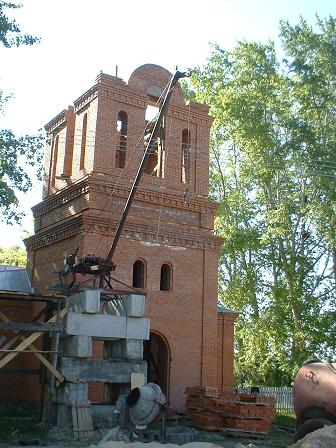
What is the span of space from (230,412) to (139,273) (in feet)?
15.6

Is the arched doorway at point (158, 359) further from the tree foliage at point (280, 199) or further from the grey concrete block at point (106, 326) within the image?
the tree foliage at point (280, 199)

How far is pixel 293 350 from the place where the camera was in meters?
26.7

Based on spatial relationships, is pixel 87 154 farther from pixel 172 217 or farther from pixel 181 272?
pixel 181 272

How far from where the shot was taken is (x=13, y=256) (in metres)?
48.0

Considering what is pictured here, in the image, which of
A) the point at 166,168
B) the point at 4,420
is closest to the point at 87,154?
the point at 166,168

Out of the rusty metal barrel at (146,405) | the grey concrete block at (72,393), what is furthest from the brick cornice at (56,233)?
the rusty metal barrel at (146,405)

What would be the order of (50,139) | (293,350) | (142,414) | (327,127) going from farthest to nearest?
(327,127) → (293,350) → (50,139) → (142,414)

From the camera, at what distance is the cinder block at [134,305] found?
1460 centimetres

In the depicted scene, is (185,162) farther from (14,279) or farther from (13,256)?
(13,256)

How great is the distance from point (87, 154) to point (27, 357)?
6.27 m

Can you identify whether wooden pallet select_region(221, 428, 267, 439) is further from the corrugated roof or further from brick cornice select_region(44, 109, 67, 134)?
brick cornice select_region(44, 109, 67, 134)

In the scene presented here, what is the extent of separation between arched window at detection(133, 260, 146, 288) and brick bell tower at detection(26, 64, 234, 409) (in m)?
0.03

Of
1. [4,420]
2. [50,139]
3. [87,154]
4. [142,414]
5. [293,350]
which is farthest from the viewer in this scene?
[293,350]

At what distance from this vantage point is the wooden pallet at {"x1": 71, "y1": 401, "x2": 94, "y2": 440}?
1308 centimetres
